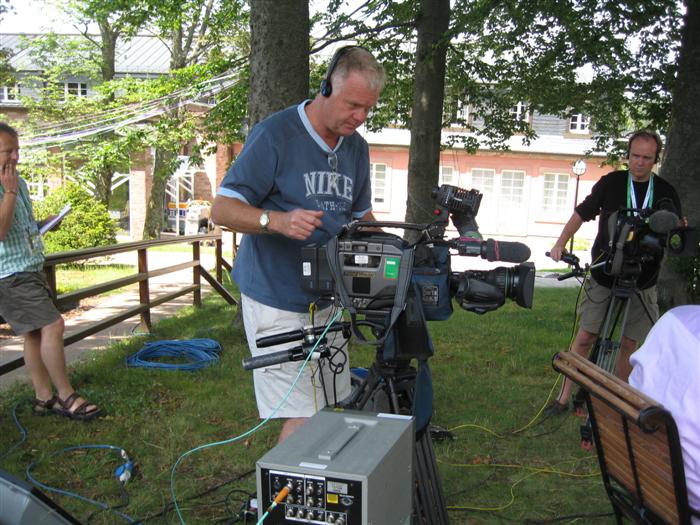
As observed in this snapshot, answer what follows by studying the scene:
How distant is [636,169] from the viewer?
4.40 metres

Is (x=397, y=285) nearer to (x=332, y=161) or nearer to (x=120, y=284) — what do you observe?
(x=332, y=161)

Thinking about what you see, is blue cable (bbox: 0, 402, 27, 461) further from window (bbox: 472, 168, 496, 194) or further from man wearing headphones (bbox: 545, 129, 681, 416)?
window (bbox: 472, 168, 496, 194)

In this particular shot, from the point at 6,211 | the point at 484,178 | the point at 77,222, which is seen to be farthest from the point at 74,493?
the point at 484,178

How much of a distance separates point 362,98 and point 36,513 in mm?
1809

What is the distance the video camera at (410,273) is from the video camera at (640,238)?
1.85 metres

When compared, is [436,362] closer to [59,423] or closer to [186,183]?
[59,423]

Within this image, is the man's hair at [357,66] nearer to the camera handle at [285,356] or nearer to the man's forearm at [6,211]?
the camera handle at [285,356]

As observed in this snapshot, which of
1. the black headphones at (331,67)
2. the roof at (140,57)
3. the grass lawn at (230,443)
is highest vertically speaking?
the roof at (140,57)

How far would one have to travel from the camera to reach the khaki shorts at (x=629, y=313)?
4.52 metres

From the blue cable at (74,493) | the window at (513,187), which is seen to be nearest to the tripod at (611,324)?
the blue cable at (74,493)

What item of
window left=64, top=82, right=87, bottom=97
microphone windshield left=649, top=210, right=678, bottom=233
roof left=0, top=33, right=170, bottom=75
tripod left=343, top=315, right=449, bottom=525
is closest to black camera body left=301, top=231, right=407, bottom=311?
tripod left=343, top=315, right=449, bottom=525

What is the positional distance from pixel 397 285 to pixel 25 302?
313 cm

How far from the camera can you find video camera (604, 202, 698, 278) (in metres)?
3.70

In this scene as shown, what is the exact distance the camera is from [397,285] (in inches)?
82.9
